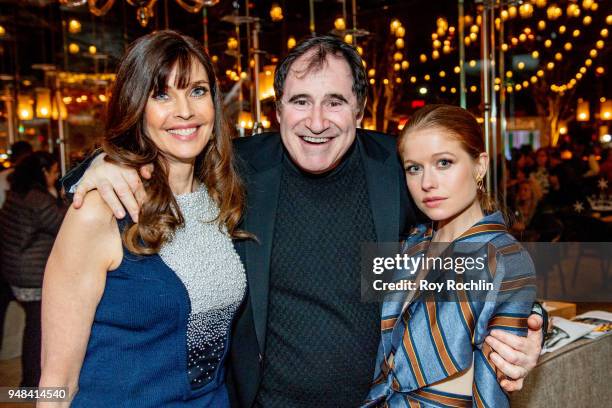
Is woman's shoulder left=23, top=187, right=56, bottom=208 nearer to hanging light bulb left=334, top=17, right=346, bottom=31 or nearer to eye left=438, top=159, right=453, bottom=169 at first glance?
eye left=438, top=159, right=453, bottom=169

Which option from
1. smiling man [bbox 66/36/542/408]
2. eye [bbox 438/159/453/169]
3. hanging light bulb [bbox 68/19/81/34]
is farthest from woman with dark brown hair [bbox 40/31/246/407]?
hanging light bulb [bbox 68/19/81/34]

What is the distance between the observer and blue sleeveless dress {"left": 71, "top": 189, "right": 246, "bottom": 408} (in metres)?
1.31

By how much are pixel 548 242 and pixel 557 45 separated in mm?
2041

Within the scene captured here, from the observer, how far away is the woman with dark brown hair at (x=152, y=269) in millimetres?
1279

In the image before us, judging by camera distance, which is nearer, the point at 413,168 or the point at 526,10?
the point at 413,168

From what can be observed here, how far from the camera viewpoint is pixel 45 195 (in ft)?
12.4

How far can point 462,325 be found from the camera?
128 cm

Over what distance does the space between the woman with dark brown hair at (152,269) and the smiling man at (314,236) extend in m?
0.12

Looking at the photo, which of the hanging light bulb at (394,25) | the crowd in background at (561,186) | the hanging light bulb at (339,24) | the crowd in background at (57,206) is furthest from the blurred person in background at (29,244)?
the crowd in background at (561,186)

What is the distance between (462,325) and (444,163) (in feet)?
1.27

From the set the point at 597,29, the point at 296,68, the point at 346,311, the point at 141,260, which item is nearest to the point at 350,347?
the point at 346,311

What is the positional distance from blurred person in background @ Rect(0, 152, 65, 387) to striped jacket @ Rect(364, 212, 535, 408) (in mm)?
3013

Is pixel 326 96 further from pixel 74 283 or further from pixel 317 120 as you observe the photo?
pixel 74 283

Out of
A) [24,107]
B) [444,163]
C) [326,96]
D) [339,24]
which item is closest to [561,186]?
[339,24]
